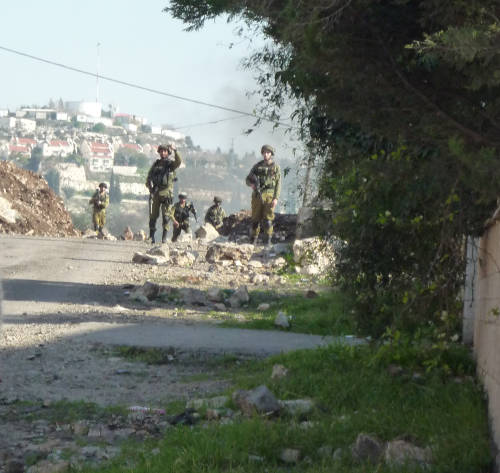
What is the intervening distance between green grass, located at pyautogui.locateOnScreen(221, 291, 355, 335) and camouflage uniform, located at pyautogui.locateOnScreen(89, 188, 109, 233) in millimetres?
16894

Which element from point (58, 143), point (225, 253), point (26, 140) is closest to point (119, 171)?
point (58, 143)

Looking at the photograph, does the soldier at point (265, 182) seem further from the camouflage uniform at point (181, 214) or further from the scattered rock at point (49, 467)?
the scattered rock at point (49, 467)

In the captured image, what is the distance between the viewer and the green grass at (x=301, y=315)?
976cm

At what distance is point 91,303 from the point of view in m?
10.9

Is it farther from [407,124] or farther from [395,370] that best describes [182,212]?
[407,124]

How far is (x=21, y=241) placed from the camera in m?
20.1

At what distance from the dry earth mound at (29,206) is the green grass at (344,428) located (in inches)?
963

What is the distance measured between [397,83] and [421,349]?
193 cm

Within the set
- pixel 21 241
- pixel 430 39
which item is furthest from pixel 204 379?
pixel 21 241

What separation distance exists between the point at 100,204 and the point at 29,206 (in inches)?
238

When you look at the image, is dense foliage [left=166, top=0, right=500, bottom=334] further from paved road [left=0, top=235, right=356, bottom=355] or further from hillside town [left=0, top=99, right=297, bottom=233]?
hillside town [left=0, top=99, right=297, bottom=233]

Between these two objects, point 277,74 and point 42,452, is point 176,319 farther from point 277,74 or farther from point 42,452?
point 42,452

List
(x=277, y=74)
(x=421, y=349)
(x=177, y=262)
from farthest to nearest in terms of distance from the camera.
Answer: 1. (x=177, y=262)
2. (x=277, y=74)
3. (x=421, y=349)

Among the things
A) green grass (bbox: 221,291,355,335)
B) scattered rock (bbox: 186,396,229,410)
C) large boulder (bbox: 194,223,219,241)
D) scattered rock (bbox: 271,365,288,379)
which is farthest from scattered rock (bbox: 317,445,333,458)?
large boulder (bbox: 194,223,219,241)
